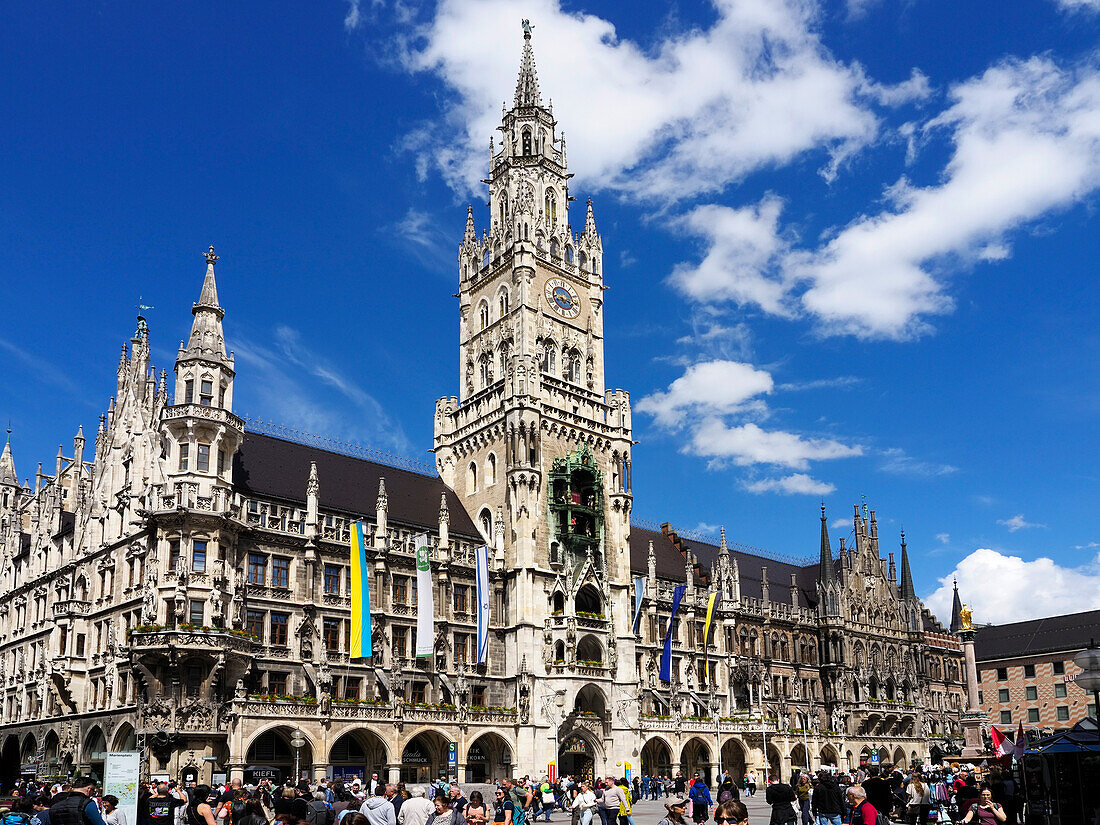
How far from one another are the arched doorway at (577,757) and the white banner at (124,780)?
4288 centimetres

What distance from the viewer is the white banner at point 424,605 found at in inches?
2315

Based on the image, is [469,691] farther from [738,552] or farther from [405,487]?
[738,552]

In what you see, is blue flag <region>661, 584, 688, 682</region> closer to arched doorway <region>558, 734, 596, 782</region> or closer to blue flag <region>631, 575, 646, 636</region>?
blue flag <region>631, 575, 646, 636</region>

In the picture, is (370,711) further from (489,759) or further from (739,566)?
(739,566)

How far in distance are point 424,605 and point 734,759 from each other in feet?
99.2

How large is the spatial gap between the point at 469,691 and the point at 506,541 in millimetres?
9924

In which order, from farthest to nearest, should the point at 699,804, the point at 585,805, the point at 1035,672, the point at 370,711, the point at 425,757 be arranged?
the point at 1035,672 < the point at 425,757 < the point at 370,711 < the point at 699,804 < the point at 585,805

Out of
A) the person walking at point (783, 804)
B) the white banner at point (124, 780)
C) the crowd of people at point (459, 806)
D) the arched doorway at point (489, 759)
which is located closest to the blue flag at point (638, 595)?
the arched doorway at point (489, 759)

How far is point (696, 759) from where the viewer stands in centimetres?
7369

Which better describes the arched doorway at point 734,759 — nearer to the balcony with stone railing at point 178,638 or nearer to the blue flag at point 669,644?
the blue flag at point 669,644

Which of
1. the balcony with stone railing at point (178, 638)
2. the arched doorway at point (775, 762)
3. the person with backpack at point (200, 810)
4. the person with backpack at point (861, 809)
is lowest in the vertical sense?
the arched doorway at point (775, 762)

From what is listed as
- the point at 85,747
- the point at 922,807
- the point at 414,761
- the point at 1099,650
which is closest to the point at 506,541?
the point at 414,761

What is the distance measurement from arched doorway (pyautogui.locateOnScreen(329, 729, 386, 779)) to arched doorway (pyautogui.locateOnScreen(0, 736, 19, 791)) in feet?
69.0

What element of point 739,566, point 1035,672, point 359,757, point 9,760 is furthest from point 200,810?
point 1035,672
